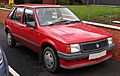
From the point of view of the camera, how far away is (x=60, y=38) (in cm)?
525

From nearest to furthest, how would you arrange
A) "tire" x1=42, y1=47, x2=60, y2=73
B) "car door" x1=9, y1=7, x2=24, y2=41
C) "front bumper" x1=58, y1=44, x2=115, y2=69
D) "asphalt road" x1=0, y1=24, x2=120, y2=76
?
"front bumper" x1=58, y1=44, x2=115, y2=69
"tire" x1=42, y1=47, x2=60, y2=73
"asphalt road" x1=0, y1=24, x2=120, y2=76
"car door" x1=9, y1=7, x2=24, y2=41

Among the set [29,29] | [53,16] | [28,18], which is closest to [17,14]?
[28,18]

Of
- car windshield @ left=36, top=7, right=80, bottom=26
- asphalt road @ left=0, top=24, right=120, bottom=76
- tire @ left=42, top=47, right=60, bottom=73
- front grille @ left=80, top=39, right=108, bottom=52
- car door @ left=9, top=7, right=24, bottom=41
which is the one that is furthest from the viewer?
car door @ left=9, top=7, right=24, bottom=41

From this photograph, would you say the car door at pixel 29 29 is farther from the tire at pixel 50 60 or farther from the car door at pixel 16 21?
the tire at pixel 50 60

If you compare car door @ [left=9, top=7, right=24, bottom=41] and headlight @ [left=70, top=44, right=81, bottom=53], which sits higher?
car door @ [left=9, top=7, right=24, bottom=41]

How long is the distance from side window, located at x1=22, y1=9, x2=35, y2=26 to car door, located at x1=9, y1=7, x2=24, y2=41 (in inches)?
11.0

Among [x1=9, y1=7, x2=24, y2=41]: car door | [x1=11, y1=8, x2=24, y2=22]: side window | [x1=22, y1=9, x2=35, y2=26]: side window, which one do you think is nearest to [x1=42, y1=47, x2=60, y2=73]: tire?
[x1=22, y1=9, x2=35, y2=26]: side window

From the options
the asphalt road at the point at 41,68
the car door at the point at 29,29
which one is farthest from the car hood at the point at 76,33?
the asphalt road at the point at 41,68

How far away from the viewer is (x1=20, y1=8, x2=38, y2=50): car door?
6.27 meters

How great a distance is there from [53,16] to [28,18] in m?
0.80

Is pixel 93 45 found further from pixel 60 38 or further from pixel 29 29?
pixel 29 29

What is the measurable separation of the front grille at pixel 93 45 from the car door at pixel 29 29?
156 centimetres

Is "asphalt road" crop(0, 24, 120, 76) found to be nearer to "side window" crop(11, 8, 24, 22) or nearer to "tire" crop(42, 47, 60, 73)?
"tire" crop(42, 47, 60, 73)

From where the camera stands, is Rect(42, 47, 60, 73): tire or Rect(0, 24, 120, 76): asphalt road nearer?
Rect(42, 47, 60, 73): tire
